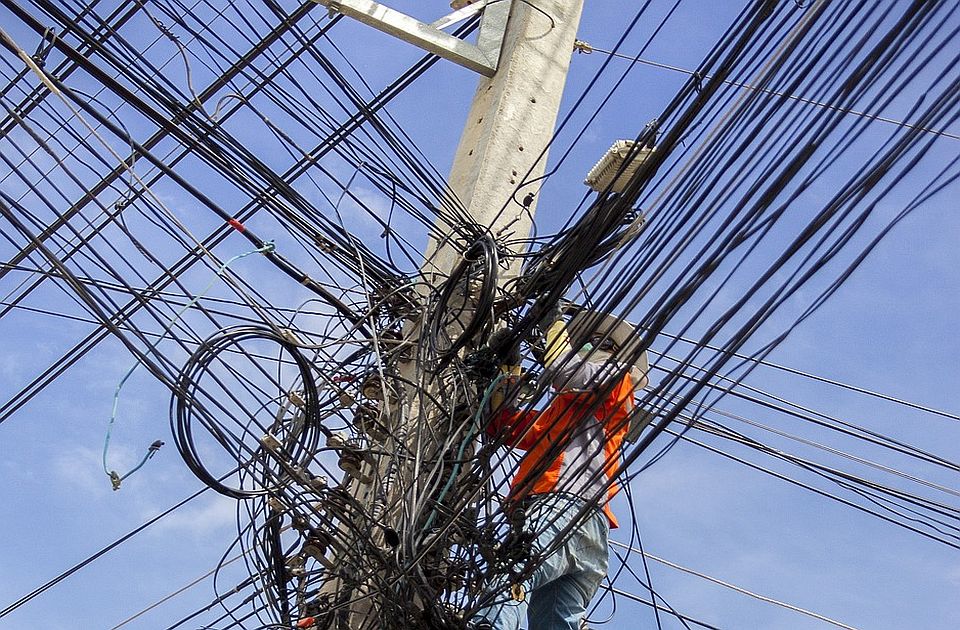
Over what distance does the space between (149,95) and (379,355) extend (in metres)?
1.46

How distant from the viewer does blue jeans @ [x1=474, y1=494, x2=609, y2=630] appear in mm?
5129

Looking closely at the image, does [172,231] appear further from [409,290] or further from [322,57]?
[322,57]

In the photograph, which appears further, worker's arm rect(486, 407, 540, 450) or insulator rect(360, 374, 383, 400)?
insulator rect(360, 374, 383, 400)

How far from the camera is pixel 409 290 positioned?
6.09m

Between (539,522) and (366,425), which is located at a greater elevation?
(366,425)

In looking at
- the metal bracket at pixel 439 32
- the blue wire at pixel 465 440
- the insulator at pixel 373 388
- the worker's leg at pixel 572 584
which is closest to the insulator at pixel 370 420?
the insulator at pixel 373 388

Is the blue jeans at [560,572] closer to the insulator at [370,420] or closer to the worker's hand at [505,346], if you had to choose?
the worker's hand at [505,346]

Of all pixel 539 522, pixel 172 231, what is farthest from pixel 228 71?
pixel 539 522

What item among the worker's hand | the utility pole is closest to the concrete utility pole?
the utility pole

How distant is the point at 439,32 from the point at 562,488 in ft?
9.43

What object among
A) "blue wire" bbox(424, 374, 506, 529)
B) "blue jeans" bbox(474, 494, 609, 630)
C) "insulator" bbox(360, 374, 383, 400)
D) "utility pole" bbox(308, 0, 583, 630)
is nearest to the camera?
"blue wire" bbox(424, 374, 506, 529)

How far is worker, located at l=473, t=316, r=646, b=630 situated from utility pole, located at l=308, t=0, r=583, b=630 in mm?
454

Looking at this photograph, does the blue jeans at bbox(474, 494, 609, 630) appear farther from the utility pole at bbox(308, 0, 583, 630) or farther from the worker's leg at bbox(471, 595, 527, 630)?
the utility pole at bbox(308, 0, 583, 630)

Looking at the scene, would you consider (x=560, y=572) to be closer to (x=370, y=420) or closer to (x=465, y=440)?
(x=465, y=440)
